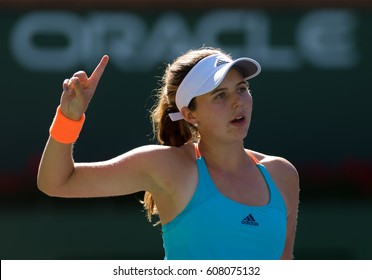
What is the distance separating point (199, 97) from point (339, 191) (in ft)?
12.8

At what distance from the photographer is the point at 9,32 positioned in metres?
6.55

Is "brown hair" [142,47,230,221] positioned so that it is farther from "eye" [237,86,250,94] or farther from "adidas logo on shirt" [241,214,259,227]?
"adidas logo on shirt" [241,214,259,227]

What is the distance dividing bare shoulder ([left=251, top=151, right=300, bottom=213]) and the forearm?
2.32ft

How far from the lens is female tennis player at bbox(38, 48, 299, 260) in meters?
2.72

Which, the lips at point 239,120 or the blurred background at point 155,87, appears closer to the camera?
the lips at point 239,120

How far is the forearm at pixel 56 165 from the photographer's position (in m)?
2.68

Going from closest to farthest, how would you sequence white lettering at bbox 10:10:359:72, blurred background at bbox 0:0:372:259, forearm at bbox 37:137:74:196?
forearm at bbox 37:137:74:196
blurred background at bbox 0:0:372:259
white lettering at bbox 10:10:359:72

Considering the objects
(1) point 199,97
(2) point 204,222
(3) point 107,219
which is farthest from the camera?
(3) point 107,219

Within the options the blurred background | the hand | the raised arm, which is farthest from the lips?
the blurred background

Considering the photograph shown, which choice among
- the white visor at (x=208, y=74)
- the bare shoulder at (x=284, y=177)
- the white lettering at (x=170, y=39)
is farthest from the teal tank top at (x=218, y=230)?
the white lettering at (x=170, y=39)

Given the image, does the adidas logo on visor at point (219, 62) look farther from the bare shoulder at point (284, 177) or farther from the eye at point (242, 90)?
the bare shoulder at point (284, 177)

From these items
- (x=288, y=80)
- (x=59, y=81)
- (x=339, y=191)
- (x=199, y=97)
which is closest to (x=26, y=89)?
(x=59, y=81)

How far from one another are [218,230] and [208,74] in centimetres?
49

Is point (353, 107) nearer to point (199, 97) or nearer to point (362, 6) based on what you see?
point (362, 6)
